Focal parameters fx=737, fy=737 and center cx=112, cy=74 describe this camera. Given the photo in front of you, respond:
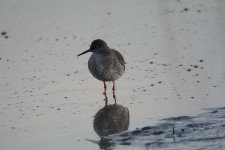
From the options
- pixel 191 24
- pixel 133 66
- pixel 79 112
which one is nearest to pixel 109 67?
pixel 133 66

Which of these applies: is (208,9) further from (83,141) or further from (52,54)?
(83,141)

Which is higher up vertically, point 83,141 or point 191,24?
point 191,24

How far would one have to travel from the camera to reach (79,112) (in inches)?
416

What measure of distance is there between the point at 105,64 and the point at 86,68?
933 mm

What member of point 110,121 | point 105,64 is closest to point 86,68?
point 105,64

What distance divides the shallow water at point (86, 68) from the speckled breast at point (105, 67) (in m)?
0.22

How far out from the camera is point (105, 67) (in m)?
12.6

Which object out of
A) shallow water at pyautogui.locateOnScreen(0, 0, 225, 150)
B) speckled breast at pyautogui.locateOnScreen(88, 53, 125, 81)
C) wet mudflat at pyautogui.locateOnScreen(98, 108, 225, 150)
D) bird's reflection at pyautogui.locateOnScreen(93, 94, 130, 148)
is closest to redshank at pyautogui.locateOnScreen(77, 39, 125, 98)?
speckled breast at pyautogui.locateOnScreen(88, 53, 125, 81)

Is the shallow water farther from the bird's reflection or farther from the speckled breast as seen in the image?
the speckled breast

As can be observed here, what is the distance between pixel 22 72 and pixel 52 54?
1.48 metres

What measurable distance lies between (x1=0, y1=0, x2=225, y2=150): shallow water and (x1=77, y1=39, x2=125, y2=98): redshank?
23 cm

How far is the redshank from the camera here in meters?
12.4

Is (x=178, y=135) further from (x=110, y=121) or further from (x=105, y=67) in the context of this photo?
(x=105, y=67)

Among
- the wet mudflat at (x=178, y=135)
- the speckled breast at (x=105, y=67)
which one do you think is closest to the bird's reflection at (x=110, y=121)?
the wet mudflat at (x=178, y=135)
